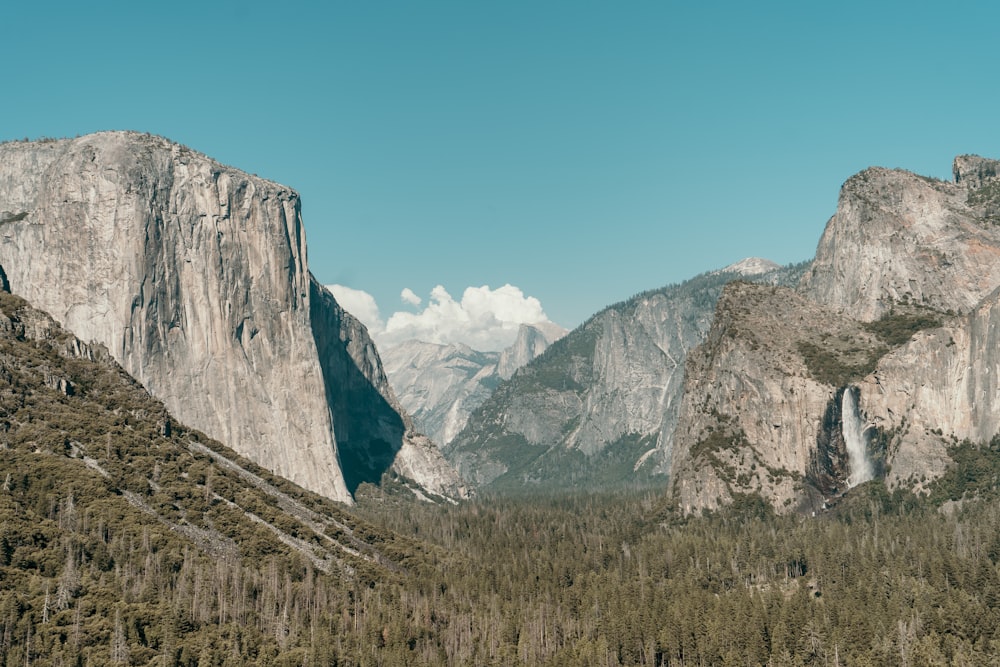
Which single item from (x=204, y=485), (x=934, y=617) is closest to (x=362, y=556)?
(x=204, y=485)

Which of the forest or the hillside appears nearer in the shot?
the hillside

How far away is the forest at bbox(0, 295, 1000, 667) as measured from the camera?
422 feet

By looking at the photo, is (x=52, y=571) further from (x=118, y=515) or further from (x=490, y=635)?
(x=490, y=635)

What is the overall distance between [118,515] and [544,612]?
69826 millimetres

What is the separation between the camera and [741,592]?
570 feet

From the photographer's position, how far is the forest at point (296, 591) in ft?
422

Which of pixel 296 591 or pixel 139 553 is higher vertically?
pixel 139 553

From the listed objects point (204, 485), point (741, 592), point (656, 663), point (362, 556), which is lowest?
point (656, 663)

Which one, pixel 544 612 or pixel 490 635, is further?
pixel 544 612

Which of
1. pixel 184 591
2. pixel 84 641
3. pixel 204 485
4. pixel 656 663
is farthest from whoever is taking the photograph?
pixel 204 485

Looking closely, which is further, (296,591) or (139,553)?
(296,591)

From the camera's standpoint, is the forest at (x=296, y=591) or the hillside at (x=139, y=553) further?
the forest at (x=296, y=591)

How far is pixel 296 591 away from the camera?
515 feet

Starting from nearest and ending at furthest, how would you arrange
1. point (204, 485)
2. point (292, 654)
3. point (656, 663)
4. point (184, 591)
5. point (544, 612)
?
point (292, 654) → point (184, 591) → point (656, 663) → point (544, 612) → point (204, 485)
